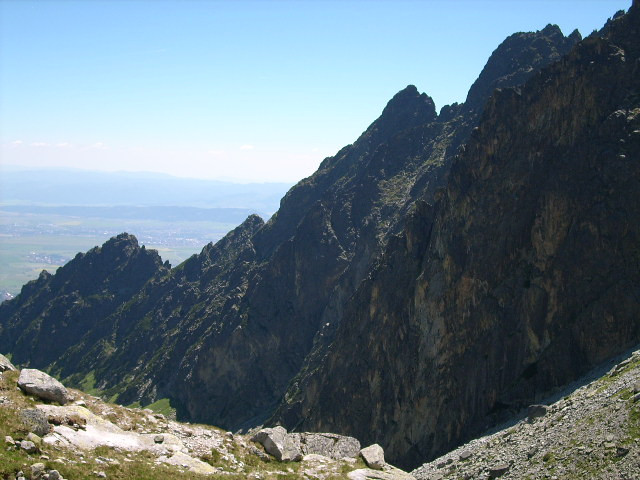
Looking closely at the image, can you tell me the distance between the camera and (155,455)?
1170 inches

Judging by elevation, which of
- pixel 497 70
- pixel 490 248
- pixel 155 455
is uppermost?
pixel 497 70

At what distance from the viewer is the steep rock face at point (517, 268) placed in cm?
6203

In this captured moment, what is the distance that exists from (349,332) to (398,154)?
85.5 meters

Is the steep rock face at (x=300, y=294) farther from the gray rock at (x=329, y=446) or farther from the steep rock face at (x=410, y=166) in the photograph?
the gray rock at (x=329, y=446)

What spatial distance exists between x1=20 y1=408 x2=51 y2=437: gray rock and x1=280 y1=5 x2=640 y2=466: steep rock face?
51.0 m

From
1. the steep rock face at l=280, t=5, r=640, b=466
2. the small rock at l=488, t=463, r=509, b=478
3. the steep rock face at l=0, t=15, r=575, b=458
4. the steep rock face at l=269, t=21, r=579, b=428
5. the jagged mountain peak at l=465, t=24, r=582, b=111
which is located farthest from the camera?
the jagged mountain peak at l=465, t=24, r=582, b=111

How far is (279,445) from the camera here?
3541cm

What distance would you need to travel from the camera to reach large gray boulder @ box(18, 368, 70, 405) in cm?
3098

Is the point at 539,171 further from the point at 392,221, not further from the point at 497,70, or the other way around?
the point at 497,70

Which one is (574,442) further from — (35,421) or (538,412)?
(35,421)

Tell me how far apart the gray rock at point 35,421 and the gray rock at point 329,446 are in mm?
17238

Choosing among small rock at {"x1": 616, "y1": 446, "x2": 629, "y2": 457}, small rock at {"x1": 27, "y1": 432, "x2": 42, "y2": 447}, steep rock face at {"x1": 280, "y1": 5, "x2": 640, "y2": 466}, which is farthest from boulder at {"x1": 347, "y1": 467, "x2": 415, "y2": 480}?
steep rock face at {"x1": 280, "y1": 5, "x2": 640, "y2": 466}

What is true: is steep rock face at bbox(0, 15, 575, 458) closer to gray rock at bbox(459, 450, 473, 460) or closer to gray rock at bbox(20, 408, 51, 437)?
gray rock at bbox(459, 450, 473, 460)

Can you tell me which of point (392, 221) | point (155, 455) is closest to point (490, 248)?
point (155, 455)
